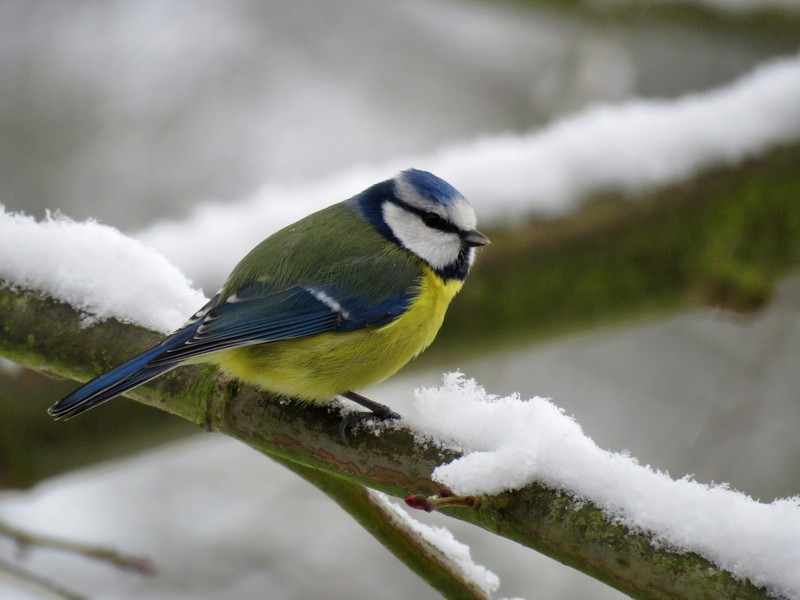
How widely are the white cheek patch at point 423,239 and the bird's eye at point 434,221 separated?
10 millimetres

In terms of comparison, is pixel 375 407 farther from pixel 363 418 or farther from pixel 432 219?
pixel 432 219

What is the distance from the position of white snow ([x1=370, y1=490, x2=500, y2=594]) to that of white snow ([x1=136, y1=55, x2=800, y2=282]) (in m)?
1.10

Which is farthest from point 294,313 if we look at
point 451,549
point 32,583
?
point 32,583

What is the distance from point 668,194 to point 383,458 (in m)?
1.42

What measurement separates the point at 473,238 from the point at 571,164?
59 centimetres

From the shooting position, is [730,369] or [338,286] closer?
[338,286]

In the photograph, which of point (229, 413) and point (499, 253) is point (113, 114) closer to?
point (499, 253)

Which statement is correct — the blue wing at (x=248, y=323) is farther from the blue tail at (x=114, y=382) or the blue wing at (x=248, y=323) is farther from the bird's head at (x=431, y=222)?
the bird's head at (x=431, y=222)

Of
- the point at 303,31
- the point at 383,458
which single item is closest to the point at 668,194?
the point at 383,458

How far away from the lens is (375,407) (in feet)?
5.71

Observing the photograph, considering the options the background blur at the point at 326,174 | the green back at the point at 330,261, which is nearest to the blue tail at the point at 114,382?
the green back at the point at 330,261

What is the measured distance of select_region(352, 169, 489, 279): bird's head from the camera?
222 centimetres

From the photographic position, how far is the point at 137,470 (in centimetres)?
436

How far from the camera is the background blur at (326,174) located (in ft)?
8.38
